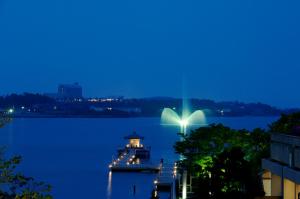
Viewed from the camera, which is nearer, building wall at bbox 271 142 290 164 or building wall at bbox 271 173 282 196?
building wall at bbox 271 142 290 164

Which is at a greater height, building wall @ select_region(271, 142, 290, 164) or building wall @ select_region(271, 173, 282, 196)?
building wall @ select_region(271, 142, 290, 164)

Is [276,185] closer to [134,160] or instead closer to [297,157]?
[297,157]

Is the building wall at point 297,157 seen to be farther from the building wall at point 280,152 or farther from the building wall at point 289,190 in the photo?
the building wall at point 289,190

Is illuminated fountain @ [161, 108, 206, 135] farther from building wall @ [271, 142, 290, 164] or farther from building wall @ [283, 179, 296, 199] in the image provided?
building wall @ [283, 179, 296, 199]

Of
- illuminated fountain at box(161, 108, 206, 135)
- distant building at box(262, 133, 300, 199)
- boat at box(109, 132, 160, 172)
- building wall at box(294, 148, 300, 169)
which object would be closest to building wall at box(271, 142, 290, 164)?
distant building at box(262, 133, 300, 199)

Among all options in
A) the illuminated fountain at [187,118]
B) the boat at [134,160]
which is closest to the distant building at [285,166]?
the illuminated fountain at [187,118]

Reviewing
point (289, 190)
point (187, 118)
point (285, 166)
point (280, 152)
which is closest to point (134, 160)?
point (187, 118)

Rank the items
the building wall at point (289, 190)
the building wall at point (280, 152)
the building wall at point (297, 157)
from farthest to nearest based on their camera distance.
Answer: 1. the building wall at point (280, 152)
2. the building wall at point (289, 190)
3. the building wall at point (297, 157)

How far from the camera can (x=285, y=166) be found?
13.7 m

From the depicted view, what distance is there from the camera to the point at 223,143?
21.5 m

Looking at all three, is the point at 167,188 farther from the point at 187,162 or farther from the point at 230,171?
the point at 230,171

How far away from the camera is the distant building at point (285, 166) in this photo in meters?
12.9

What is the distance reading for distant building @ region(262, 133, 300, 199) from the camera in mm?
12914

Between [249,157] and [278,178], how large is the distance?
5.53 m
